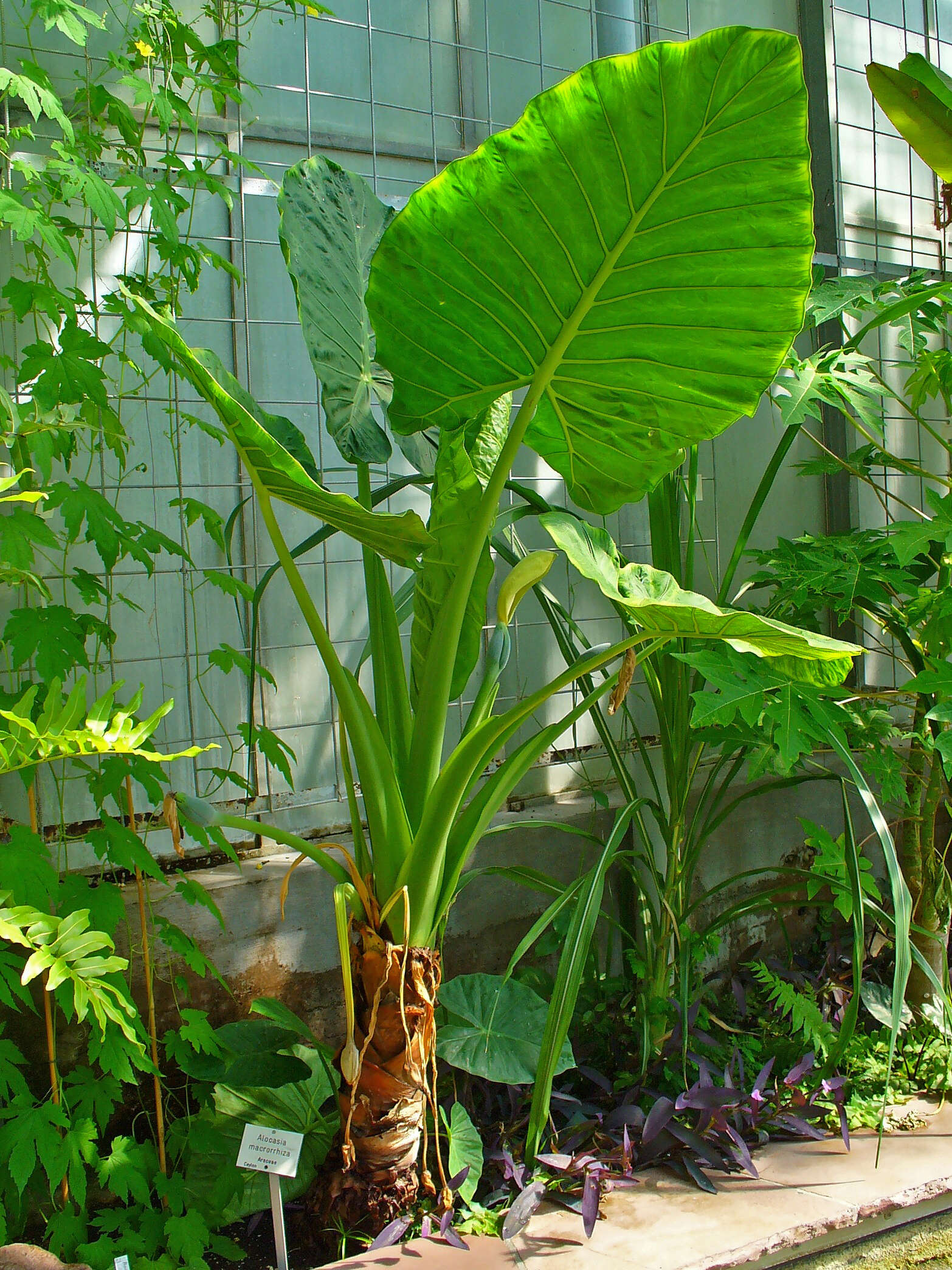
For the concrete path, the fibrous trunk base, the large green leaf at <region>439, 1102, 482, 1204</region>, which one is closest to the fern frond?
the concrete path

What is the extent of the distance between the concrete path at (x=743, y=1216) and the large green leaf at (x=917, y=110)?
1947mm

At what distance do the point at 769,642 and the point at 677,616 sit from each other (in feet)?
0.44

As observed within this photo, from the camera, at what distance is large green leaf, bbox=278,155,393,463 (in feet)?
4.20

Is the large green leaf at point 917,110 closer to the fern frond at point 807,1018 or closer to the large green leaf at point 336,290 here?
the large green leaf at point 336,290

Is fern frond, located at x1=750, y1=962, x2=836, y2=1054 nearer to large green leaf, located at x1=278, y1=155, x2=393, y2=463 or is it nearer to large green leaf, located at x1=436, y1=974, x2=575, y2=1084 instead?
large green leaf, located at x1=436, y1=974, x2=575, y2=1084

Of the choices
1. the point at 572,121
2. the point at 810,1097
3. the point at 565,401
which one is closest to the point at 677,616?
the point at 565,401

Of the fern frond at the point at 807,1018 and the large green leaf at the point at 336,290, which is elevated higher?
the large green leaf at the point at 336,290

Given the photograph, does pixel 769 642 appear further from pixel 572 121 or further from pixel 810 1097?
pixel 810 1097

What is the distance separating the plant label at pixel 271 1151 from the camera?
119 centimetres

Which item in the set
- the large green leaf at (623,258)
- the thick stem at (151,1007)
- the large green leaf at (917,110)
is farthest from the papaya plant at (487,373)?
the large green leaf at (917,110)

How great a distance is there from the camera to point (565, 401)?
4.17 ft

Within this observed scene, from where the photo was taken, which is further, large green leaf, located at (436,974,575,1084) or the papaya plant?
large green leaf, located at (436,974,575,1084)

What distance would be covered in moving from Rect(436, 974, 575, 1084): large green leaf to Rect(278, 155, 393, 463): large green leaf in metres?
0.84

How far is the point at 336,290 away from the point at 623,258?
451mm
